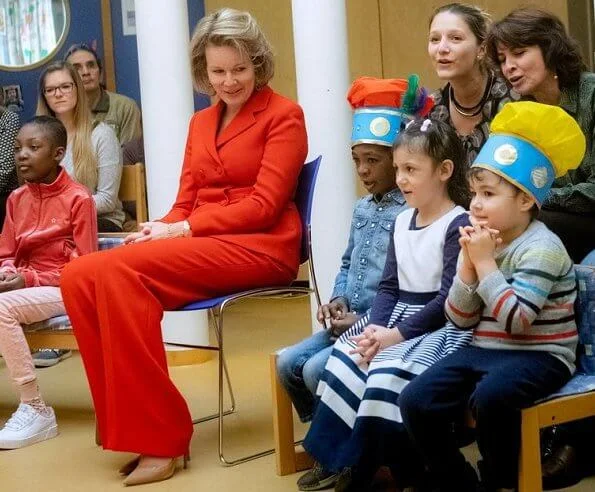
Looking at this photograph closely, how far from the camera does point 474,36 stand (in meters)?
3.30

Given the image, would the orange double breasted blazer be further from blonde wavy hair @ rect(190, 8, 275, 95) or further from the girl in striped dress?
the girl in striped dress

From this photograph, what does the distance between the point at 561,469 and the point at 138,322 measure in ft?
4.00

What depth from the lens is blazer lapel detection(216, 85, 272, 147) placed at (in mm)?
3500

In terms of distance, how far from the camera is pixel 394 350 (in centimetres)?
274

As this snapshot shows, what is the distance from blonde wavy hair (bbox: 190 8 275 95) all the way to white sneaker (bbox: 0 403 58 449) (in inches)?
50.4

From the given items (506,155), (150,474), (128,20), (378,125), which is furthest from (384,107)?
(128,20)

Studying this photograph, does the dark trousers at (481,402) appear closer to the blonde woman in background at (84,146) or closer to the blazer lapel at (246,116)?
the blazer lapel at (246,116)

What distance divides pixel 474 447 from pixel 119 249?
1.19m

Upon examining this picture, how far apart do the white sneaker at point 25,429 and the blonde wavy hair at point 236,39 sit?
1.28 meters

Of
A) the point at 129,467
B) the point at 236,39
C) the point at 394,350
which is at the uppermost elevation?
the point at 236,39

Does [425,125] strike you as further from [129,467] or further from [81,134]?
[81,134]

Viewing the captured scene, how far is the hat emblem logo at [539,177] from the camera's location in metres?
2.55

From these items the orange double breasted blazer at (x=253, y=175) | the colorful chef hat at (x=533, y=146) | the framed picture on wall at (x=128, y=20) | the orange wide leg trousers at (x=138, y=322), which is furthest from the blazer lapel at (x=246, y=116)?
the framed picture on wall at (x=128, y=20)

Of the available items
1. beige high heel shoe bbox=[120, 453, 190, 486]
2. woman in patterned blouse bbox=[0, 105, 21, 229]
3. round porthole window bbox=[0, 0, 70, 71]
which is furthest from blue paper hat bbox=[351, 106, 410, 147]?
round porthole window bbox=[0, 0, 70, 71]
